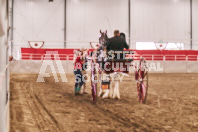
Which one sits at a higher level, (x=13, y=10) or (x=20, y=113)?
(x=13, y=10)

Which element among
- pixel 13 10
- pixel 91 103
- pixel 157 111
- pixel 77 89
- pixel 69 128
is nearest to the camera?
pixel 69 128

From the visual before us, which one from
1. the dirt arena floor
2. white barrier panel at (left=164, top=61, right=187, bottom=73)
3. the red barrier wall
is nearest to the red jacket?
the dirt arena floor

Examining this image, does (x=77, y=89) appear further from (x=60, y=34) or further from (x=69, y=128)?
(x=60, y=34)

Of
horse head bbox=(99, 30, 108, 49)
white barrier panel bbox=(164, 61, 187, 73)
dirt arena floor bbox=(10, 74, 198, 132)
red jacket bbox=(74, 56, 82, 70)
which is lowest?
dirt arena floor bbox=(10, 74, 198, 132)

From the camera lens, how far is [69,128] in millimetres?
4758

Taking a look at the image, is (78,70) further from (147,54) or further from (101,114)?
(147,54)

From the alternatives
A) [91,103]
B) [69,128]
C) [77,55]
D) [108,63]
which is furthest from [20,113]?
[77,55]

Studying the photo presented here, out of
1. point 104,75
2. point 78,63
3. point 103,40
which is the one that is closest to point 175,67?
point 78,63

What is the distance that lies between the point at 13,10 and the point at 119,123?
22018 millimetres

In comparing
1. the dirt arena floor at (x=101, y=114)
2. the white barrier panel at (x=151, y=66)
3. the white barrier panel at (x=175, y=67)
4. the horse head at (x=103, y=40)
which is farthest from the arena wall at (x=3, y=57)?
the white barrier panel at (x=175, y=67)

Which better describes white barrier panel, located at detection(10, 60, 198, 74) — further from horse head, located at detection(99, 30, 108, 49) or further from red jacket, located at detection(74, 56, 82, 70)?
horse head, located at detection(99, 30, 108, 49)

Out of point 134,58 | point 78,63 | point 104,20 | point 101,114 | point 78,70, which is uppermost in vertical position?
point 104,20

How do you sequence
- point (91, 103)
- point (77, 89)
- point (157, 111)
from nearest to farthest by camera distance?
point (157, 111) < point (91, 103) < point (77, 89)

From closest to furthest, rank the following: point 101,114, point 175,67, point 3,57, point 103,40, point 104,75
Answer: point 3,57 → point 101,114 → point 103,40 → point 104,75 → point 175,67
